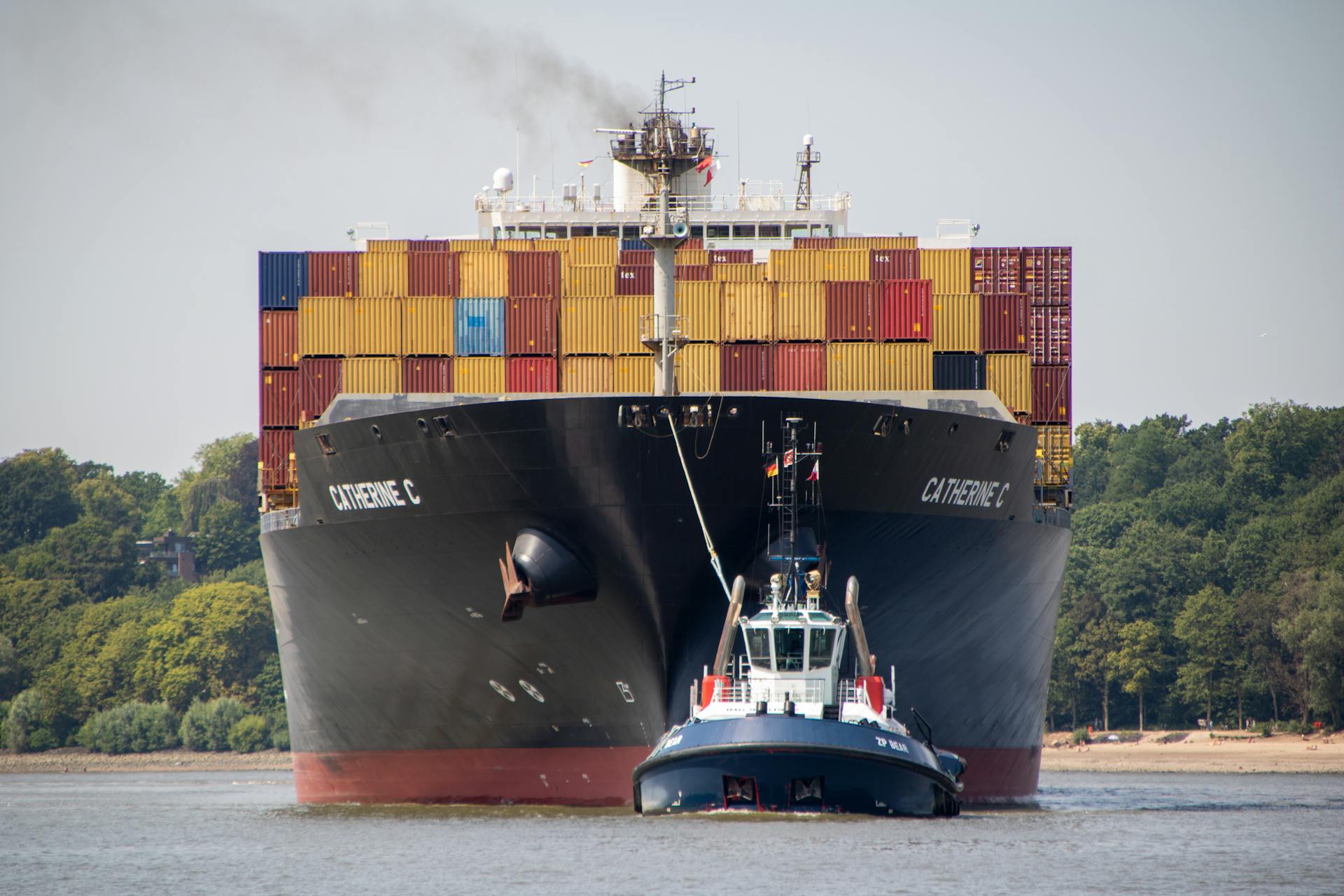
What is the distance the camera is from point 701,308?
157 ft

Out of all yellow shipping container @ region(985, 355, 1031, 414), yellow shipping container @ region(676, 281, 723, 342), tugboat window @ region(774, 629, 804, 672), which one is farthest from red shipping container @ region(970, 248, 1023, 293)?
tugboat window @ region(774, 629, 804, 672)

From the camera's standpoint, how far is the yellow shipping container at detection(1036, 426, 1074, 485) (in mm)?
52188

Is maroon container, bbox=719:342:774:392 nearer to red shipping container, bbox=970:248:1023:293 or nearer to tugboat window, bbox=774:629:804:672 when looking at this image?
red shipping container, bbox=970:248:1023:293

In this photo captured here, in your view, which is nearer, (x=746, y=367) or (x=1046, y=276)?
(x=746, y=367)

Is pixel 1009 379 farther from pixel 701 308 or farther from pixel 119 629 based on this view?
pixel 119 629

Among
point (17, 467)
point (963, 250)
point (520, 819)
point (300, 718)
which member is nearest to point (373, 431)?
point (520, 819)

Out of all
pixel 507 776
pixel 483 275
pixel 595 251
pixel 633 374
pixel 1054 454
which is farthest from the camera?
pixel 595 251

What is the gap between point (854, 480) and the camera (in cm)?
4062

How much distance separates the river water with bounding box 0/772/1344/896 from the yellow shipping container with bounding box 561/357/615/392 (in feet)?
32.9

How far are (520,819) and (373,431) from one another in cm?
851

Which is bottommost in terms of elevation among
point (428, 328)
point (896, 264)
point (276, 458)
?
point (276, 458)

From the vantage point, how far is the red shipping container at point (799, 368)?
156ft

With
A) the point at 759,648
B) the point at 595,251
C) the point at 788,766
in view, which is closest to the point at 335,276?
the point at 595,251

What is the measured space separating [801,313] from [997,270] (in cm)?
1040
